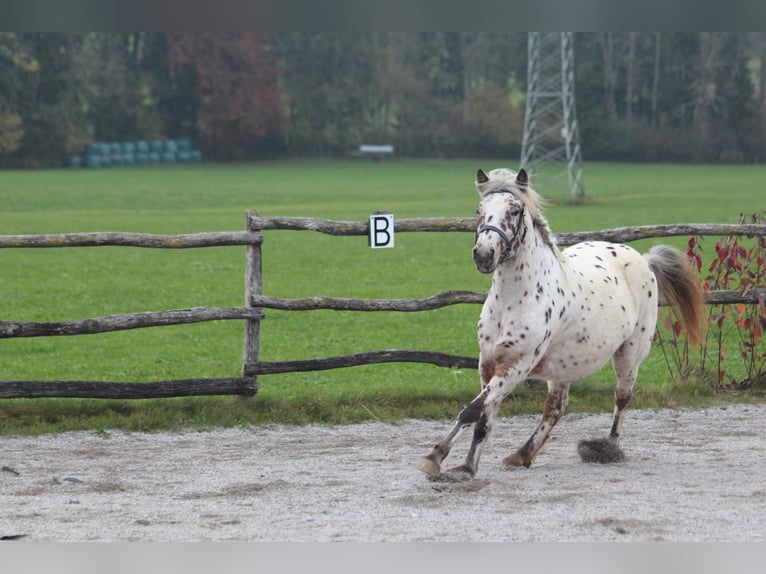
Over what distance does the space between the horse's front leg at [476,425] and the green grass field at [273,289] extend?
2.00 metres

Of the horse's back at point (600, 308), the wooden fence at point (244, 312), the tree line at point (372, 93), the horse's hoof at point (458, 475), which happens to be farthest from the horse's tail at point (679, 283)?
the tree line at point (372, 93)

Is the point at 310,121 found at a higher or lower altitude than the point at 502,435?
higher

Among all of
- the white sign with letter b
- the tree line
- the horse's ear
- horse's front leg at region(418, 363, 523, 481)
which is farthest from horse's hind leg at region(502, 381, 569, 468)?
the tree line

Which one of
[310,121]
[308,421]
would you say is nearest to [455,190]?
[310,121]

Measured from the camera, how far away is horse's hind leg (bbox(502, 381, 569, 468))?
6.19m

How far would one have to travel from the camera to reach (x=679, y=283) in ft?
23.4

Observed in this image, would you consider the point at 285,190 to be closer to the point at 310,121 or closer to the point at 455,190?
the point at 455,190

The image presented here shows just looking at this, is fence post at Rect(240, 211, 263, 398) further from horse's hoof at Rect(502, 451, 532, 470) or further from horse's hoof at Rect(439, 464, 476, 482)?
horse's hoof at Rect(439, 464, 476, 482)

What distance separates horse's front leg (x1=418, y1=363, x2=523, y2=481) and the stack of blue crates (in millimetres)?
52217

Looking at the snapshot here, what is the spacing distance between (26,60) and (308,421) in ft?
167

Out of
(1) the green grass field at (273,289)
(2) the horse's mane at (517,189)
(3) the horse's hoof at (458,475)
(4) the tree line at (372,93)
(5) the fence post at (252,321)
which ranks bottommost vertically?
(1) the green grass field at (273,289)

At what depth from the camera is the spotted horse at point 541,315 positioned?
565cm

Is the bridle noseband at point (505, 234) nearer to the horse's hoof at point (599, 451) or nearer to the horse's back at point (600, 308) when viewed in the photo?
the horse's back at point (600, 308)

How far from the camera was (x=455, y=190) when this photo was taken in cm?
4278
